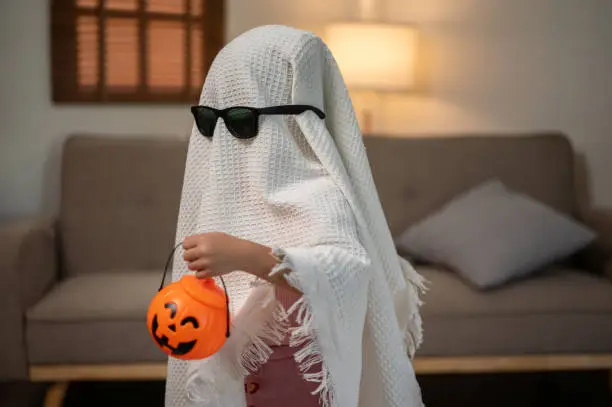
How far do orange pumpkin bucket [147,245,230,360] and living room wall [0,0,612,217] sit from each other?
1896mm

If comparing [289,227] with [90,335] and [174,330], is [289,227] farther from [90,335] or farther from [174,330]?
[90,335]

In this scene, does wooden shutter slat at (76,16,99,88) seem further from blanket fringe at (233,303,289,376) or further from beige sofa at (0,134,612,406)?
blanket fringe at (233,303,289,376)

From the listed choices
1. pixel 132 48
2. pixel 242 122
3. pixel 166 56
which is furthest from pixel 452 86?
pixel 242 122

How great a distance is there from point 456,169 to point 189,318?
1767 millimetres

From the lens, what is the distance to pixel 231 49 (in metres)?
1.23

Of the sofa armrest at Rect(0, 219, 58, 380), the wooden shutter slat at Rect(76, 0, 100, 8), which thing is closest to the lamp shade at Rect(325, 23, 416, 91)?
the wooden shutter slat at Rect(76, 0, 100, 8)

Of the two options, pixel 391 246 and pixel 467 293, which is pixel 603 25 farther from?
pixel 391 246

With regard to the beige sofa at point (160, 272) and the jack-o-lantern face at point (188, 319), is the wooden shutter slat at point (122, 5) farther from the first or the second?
the jack-o-lantern face at point (188, 319)

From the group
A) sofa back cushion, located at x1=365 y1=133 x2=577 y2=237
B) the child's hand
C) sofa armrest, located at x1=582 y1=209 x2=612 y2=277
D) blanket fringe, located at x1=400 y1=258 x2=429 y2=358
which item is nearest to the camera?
the child's hand

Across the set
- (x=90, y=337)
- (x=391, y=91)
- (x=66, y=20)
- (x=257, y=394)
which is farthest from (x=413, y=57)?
(x=257, y=394)

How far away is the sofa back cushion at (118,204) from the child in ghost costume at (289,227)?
4.12 ft

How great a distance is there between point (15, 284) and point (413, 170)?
4.61 ft

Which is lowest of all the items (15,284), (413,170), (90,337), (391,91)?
(90,337)

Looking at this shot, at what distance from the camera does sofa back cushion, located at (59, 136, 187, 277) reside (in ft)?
8.18
